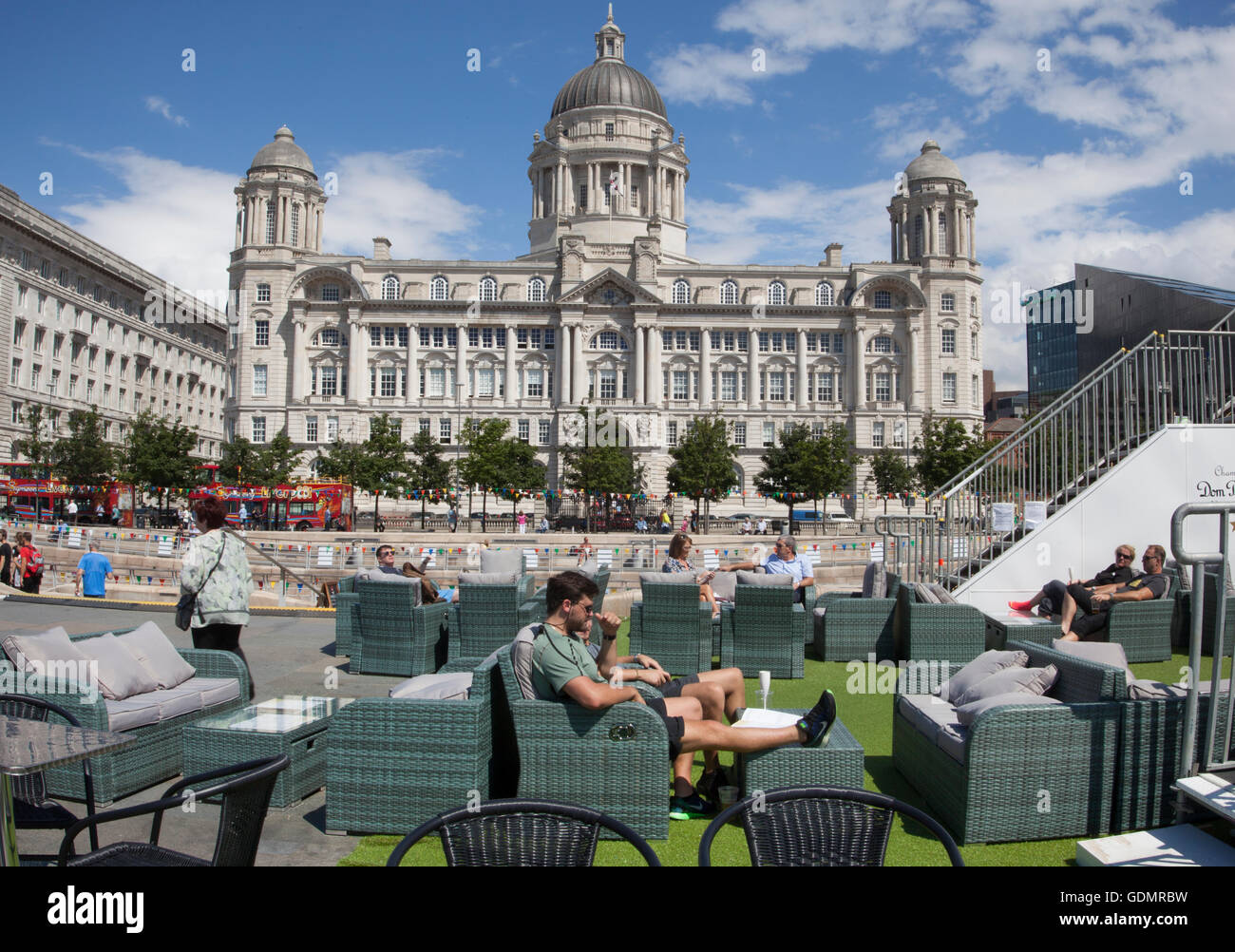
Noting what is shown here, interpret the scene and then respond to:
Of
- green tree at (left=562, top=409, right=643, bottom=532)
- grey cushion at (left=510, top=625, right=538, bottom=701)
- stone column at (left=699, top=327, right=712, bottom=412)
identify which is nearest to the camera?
grey cushion at (left=510, top=625, right=538, bottom=701)

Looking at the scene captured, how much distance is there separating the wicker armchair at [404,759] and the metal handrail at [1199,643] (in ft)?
12.1

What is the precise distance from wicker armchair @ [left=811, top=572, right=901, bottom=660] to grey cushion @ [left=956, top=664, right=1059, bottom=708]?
176 inches

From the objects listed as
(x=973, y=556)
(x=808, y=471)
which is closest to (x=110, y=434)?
(x=808, y=471)

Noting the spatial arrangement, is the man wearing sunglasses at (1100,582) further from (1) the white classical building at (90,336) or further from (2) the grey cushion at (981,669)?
(1) the white classical building at (90,336)

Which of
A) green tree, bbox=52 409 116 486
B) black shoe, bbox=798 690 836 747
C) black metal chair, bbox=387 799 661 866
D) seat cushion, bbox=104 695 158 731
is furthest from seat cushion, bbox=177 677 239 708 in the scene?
green tree, bbox=52 409 116 486

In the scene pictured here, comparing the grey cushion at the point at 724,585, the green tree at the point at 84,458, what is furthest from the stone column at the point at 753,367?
the grey cushion at the point at 724,585

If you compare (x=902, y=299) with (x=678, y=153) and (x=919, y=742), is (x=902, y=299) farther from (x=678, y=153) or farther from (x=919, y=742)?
(x=919, y=742)

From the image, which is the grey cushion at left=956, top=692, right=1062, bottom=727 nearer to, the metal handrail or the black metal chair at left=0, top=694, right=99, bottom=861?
the metal handrail

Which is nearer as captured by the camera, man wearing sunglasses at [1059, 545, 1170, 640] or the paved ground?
the paved ground

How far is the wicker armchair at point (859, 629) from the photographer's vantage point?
33.4 feet

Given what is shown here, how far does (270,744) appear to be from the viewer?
5434mm

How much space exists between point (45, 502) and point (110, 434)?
21.8 m

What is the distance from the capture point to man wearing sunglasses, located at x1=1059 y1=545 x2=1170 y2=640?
31.2ft
